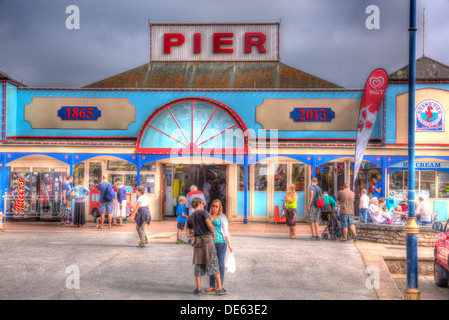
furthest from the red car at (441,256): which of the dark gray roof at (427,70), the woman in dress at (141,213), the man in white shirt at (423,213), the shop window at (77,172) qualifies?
the shop window at (77,172)

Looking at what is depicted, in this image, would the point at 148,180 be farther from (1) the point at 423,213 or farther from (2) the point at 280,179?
(1) the point at 423,213

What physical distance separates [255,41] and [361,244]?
13192mm

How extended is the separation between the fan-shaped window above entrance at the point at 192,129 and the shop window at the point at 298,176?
254cm

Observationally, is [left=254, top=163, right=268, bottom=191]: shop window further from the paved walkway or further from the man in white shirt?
the man in white shirt

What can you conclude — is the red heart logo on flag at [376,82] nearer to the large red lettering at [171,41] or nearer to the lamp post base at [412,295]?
the lamp post base at [412,295]

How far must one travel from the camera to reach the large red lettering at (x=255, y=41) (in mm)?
23922

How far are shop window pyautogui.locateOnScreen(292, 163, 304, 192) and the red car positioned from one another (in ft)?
32.0

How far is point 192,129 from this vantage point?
1894 centimetres
